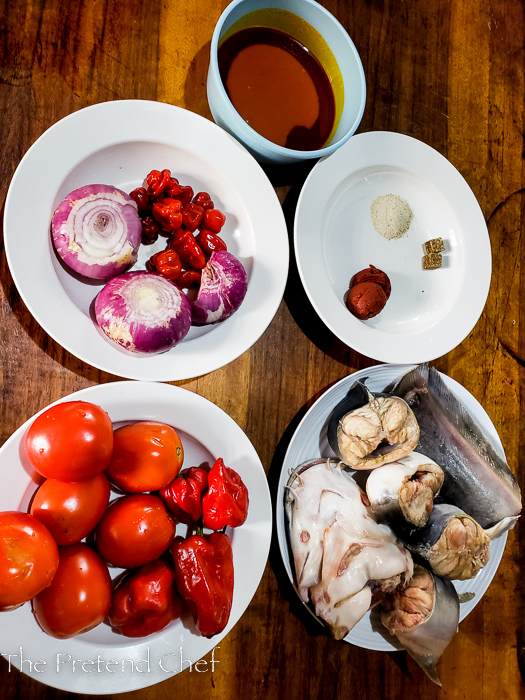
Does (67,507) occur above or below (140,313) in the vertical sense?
below

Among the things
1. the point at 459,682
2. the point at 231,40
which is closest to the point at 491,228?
the point at 231,40

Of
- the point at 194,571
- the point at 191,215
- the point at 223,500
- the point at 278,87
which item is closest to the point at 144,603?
the point at 194,571

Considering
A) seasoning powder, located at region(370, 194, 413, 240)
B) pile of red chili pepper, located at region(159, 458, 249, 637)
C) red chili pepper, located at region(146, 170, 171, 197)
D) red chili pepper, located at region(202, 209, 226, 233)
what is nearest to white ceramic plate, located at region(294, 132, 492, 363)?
seasoning powder, located at region(370, 194, 413, 240)

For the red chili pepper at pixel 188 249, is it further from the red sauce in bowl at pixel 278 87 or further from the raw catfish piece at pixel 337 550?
the raw catfish piece at pixel 337 550

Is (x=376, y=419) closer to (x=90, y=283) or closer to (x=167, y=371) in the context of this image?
(x=167, y=371)

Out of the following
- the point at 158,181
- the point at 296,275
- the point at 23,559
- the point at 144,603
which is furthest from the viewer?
the point at 296,275

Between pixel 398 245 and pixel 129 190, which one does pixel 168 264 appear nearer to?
pixel 129 190
